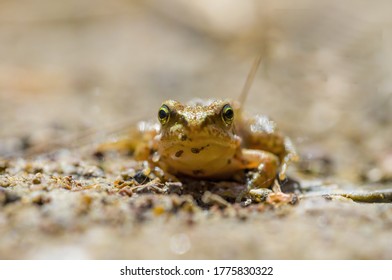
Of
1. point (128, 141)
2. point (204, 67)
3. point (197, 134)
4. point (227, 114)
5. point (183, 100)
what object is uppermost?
point (204, 67)

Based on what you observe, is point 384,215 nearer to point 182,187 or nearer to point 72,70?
point 182,187

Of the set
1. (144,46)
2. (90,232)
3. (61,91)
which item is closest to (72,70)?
(61,91)

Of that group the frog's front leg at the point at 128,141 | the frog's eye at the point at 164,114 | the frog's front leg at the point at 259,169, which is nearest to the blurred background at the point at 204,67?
the frog's front leg at the point at 128,141

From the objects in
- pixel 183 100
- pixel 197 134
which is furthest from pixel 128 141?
pixel 183 100

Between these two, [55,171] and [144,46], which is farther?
[144,46]

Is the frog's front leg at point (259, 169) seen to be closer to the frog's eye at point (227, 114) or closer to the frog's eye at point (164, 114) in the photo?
the frog's eye at point (227, 114)

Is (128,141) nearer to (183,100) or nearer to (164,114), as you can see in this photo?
(164,114)
